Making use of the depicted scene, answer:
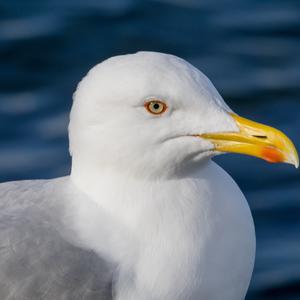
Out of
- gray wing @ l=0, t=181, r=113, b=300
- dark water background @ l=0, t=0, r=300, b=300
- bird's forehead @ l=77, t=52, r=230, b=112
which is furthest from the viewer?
dark water background @ l=0, t=0, r=300, b=300

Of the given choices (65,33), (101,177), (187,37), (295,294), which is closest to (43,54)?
(65,33)

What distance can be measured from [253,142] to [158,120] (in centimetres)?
38

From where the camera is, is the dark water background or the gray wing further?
the dark water background

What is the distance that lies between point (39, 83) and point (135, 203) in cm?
352

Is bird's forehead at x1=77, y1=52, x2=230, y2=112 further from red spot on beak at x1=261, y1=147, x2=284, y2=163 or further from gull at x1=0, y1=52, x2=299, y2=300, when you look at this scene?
red spot on beak at x1=261, y1=147, x2=284, y2=163

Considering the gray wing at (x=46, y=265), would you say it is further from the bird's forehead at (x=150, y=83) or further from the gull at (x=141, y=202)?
the bird's forehead at (x=150, y=83)

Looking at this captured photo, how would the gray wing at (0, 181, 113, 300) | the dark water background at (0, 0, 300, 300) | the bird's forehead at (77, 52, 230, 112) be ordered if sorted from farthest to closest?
the dark water background at (0, 0, 300, 300) → the gray wing at (0, 181, 113, 300) → the bird's forehead at (77, 52, 230, 112)

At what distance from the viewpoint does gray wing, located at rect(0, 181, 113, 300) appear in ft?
16.6

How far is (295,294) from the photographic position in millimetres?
6918

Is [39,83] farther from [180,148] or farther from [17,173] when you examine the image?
[180,148]

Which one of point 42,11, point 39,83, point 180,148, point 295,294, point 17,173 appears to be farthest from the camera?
point 42,11

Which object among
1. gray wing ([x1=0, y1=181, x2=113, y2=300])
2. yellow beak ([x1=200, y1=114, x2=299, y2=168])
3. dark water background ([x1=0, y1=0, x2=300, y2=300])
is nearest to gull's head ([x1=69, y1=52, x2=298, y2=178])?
yellow beak ([x1=200, y1=114, x2=299, y2=168])

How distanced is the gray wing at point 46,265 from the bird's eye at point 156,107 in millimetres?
614

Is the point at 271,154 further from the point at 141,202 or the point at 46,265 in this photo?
the point at 46,265
